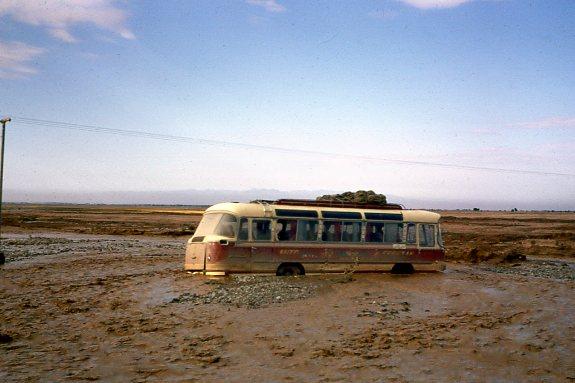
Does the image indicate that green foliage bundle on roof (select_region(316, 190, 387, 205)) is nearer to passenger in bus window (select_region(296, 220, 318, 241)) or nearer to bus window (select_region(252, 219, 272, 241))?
passenger in bus window (select_region(296, 220, 318, 241))

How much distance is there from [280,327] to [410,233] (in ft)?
38.8

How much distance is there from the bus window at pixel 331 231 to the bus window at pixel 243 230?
11.0ft

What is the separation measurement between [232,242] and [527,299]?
33.8 feet

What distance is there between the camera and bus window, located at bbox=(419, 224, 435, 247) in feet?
74.4

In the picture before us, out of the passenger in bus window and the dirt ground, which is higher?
the passenger in bus window

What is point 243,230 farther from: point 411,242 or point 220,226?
point 411,242

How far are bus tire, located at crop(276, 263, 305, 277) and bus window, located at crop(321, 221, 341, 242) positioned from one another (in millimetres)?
1507

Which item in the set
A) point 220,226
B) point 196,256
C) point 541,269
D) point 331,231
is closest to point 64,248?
point 196,256

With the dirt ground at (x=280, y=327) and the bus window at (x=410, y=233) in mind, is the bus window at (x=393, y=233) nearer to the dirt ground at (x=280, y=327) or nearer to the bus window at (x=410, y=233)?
the bus window at (x=410, y=233)

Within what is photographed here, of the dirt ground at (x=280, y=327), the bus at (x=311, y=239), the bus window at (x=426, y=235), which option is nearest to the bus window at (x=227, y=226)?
the bus at (x=311, y=239)

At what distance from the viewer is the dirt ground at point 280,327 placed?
8.78 metres

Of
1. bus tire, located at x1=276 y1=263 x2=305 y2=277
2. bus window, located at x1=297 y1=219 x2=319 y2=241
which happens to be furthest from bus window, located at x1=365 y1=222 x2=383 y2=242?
bus tire, located at x1=276 y1=263 x2=305 y2=277

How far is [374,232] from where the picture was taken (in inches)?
845

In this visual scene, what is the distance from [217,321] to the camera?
12.6m
